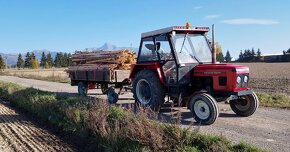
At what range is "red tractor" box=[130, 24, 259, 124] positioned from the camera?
25.8 feet

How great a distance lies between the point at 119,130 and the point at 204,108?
228 cm

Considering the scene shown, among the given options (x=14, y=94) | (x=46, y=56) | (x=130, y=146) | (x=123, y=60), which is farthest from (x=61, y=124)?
(x=46, y=56)

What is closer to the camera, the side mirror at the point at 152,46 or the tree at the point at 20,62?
the side mirror at the point at 152,46

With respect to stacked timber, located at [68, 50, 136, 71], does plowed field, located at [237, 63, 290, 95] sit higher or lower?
lower

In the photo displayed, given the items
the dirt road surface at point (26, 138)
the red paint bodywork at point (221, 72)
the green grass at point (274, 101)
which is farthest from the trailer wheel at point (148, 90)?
the green grass at point (274, 101)

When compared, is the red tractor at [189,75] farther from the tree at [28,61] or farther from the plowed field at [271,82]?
the tree at [28,61]

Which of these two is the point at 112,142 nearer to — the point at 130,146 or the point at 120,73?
the point at 130,146

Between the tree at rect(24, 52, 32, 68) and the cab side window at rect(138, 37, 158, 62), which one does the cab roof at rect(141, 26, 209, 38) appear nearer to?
the cab side window at rect(138, 37, 158, 62)

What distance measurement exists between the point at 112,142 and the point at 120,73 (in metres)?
5.61

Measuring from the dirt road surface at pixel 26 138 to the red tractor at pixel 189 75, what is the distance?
108 inches

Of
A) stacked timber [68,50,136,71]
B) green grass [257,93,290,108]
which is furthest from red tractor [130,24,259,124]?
stacked timber [68,50,136,71]

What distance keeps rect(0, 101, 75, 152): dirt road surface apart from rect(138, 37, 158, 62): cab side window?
11.3ft

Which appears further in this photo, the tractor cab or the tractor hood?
the tractor cab

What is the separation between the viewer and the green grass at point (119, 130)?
5.54 metres
